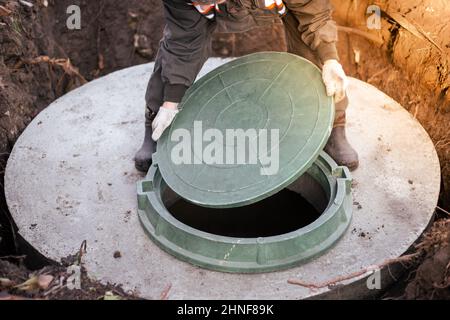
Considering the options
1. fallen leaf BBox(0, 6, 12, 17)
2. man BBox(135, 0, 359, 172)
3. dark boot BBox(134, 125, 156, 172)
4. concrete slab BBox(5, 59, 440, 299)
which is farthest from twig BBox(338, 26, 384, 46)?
fallen leaf BBox(0, 6, 12, 17)

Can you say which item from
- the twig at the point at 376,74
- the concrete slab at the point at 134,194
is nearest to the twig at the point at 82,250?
the concrete slab at the point at 134,194

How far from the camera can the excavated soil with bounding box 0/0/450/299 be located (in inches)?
135

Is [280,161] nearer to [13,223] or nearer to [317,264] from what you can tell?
[317,264]

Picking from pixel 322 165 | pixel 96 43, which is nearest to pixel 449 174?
pixel 322 165

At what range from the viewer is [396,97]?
4.36 meters

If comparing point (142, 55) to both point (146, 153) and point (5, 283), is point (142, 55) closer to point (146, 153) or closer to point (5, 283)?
point (146, 153)

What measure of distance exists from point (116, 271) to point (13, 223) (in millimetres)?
739

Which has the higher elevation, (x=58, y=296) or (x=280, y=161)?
(x=280, y=161)

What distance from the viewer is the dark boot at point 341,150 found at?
141 inches

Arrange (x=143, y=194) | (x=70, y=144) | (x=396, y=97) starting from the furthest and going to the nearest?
1. (x=396, y=97)
2. (x=70, y=144)
3. (x=143, y=194)

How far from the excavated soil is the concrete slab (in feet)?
0.47

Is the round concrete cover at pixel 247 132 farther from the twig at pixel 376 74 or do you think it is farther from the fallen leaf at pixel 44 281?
the twig at pixel 376 74

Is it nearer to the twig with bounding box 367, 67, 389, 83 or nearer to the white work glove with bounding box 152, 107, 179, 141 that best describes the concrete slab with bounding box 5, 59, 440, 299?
the twig with bounding box 367, 67, 389, 83

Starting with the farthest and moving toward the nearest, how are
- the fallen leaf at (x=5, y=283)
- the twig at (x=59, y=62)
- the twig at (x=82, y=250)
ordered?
1. the twig at (x=59, y=62)
2. the twig at (x=82, y=250)
3. the fallen leaf at (x=5, y=283)
